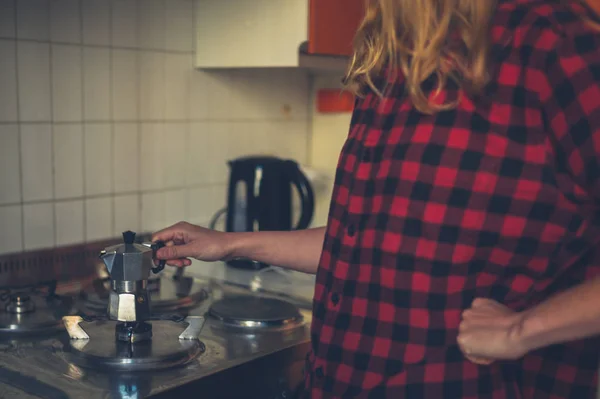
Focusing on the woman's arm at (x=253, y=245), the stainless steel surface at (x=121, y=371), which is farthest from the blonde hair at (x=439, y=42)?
the stainless steel surface at (x=121, y=371)

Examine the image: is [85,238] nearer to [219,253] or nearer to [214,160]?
[214,160]

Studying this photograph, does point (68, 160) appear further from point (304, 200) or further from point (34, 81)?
point (304, 200)

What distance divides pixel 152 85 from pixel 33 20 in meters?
0.33

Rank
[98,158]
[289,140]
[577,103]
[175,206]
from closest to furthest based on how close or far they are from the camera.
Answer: [577,103] < [98,158] < [175,206] < [289,140]

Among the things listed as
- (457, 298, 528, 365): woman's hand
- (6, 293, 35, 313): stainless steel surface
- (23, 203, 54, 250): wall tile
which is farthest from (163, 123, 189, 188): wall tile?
(457, 298, 528, 365): woman's hand

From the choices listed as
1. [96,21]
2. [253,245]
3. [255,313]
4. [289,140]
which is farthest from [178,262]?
[289,140]

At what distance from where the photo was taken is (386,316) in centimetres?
96

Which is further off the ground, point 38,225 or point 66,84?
point 66,84

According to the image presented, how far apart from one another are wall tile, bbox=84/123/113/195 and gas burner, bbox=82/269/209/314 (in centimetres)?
23

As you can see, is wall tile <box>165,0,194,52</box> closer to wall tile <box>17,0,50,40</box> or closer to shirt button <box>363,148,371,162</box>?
wall tile <box>17,0,50,40</box>

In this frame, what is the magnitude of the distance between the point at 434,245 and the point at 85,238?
3.27ft

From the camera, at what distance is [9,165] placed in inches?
60.9

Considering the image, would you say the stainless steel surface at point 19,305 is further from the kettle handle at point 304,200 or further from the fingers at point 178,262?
the kettle handle at point 304,200

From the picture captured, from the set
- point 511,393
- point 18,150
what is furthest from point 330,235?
point 18,150
